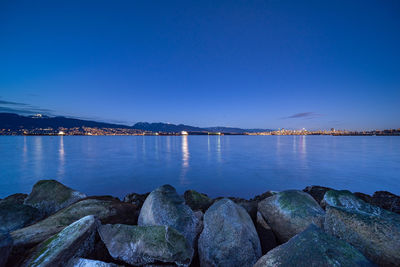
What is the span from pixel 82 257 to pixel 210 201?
5.09 m

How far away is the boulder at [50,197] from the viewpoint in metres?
6.49

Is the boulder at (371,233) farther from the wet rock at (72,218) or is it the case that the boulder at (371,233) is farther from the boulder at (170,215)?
the wet rock at (72,218)

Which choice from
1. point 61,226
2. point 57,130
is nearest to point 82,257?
point 61,226

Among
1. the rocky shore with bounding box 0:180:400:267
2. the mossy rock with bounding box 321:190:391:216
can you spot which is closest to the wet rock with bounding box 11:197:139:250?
the rocky shore with bounding box 0:180:400:267

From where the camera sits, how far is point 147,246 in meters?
3.50

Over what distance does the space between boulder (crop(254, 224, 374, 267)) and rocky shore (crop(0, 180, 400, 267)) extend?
0.04 ft

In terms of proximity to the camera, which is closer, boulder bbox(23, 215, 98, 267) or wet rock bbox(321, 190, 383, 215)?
boulder bbox(23, 215, 98, 267)

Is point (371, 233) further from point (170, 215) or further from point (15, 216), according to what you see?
point (15, 216)

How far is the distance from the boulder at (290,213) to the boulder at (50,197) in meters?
6.71

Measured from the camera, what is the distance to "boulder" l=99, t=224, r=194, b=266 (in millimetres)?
3453

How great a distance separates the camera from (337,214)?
12.6 ft

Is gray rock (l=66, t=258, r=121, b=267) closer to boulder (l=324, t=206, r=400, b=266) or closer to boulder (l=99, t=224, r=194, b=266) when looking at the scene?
boulder (l=99, t=224, r=194, b=266)

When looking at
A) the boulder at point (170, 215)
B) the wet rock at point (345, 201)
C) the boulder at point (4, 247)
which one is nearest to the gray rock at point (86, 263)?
the boulder at point (4, 247)

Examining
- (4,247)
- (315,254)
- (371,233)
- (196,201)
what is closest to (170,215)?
(196,201)
